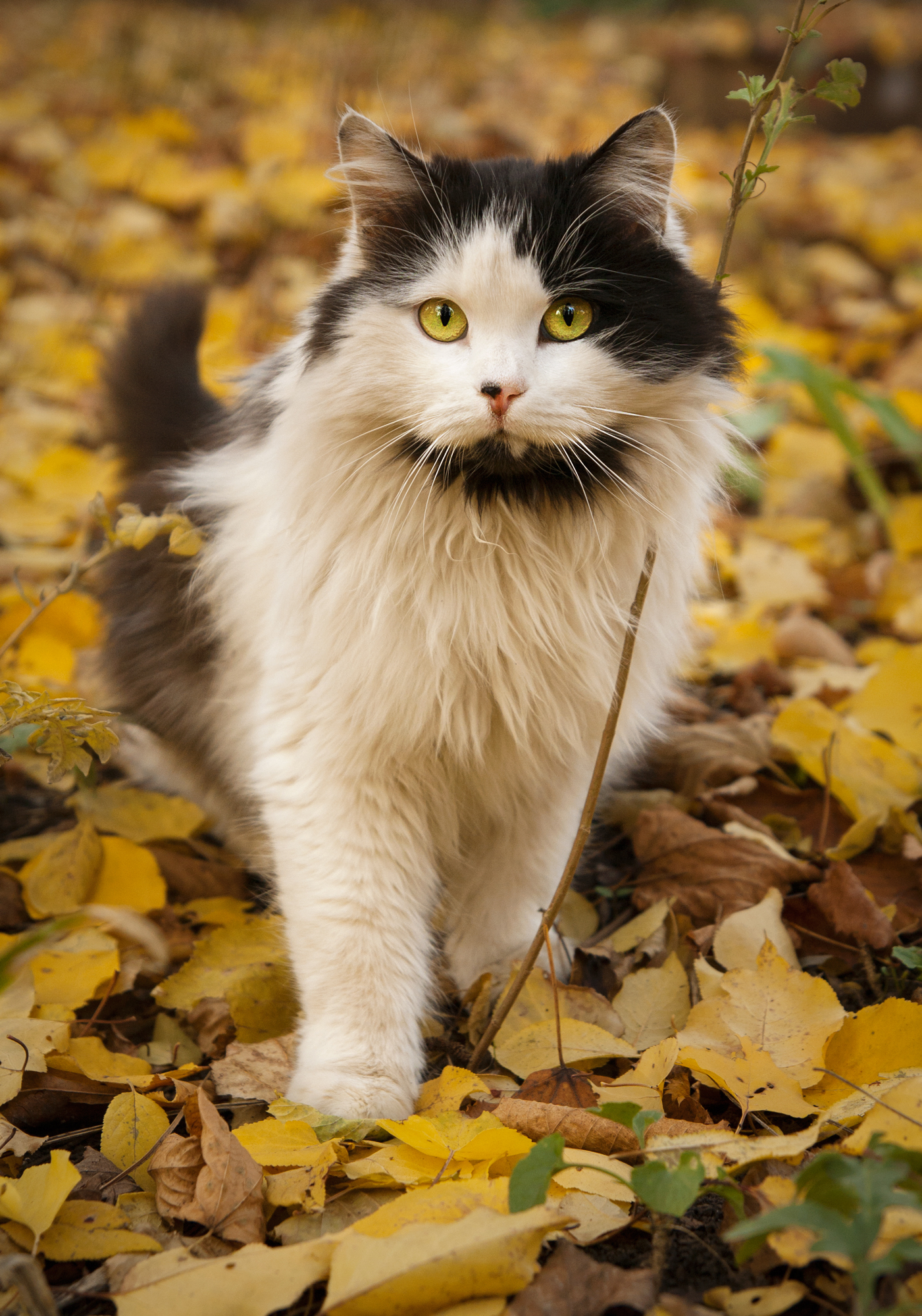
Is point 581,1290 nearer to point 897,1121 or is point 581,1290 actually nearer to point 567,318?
point 897,1121

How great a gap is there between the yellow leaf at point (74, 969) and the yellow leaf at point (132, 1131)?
31cm

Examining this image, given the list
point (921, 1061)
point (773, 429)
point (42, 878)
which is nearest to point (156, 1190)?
point (42, 878)

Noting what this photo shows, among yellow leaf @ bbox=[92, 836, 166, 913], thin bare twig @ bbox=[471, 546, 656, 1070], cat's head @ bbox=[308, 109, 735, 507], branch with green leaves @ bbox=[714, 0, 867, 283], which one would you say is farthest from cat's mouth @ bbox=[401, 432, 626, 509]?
yellow leaf @ bbox=[92, 836, 166, 913]

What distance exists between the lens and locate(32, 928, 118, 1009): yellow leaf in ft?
5.43

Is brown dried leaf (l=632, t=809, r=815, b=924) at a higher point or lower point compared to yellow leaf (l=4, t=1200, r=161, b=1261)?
higher

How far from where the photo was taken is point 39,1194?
46.1 inches

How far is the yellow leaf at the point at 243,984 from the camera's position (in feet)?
5.57

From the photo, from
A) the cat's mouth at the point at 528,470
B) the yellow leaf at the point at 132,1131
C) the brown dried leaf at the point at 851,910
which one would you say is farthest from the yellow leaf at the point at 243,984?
the brown dried leaf at the point at 851,910

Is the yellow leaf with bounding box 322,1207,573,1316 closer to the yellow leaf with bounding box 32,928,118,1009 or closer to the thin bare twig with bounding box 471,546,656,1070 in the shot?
the thin bare twig with bounding box 471,546,656,1070

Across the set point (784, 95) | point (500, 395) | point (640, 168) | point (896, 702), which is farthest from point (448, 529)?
point (896, 702)

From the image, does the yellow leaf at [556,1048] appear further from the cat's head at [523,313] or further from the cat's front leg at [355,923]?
the cat's head at [523,313]

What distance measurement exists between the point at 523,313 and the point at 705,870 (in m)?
1.11

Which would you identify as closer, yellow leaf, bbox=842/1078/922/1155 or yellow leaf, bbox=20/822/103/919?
yellow leaf, bbox=842/1078/922/1155

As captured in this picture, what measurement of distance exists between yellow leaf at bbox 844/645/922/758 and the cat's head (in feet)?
3.20
